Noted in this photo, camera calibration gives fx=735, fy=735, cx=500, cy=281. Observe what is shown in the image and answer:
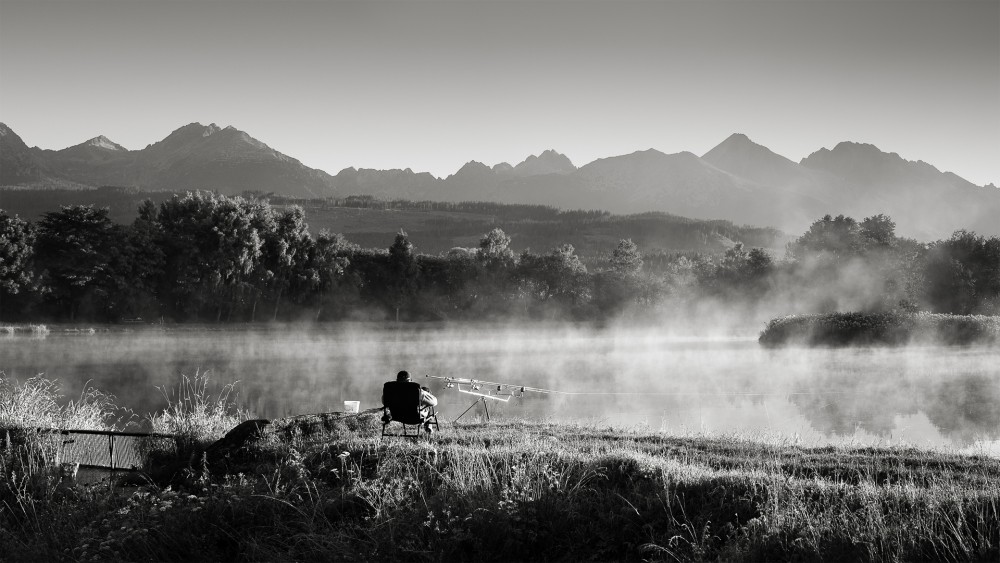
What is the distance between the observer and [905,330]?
143 ft

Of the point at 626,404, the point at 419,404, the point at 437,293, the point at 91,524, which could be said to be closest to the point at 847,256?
the point at 437,293

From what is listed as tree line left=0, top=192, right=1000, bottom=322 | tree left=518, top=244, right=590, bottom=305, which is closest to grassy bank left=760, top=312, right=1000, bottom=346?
tree line left=0, top=192, right=1000, bottom=322

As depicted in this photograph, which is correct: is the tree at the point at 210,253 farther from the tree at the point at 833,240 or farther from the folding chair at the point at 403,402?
the folding chair at the point at 403,402

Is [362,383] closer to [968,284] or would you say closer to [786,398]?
[786,398]

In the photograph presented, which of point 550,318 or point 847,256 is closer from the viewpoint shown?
point 847,256

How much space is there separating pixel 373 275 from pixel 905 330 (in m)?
52.6

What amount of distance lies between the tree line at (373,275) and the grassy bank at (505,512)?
5479 cm

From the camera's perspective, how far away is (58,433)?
14.0 metres

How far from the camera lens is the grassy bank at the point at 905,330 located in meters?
43.4

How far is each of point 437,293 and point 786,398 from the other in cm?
5669

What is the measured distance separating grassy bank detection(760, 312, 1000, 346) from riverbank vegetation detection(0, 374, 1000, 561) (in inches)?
1389

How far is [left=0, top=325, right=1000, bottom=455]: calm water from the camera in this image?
75.7ft

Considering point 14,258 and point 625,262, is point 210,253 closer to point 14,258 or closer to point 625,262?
point 14,258

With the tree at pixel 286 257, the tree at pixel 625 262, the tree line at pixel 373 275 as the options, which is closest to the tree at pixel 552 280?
the tree line at pixel 373 275
